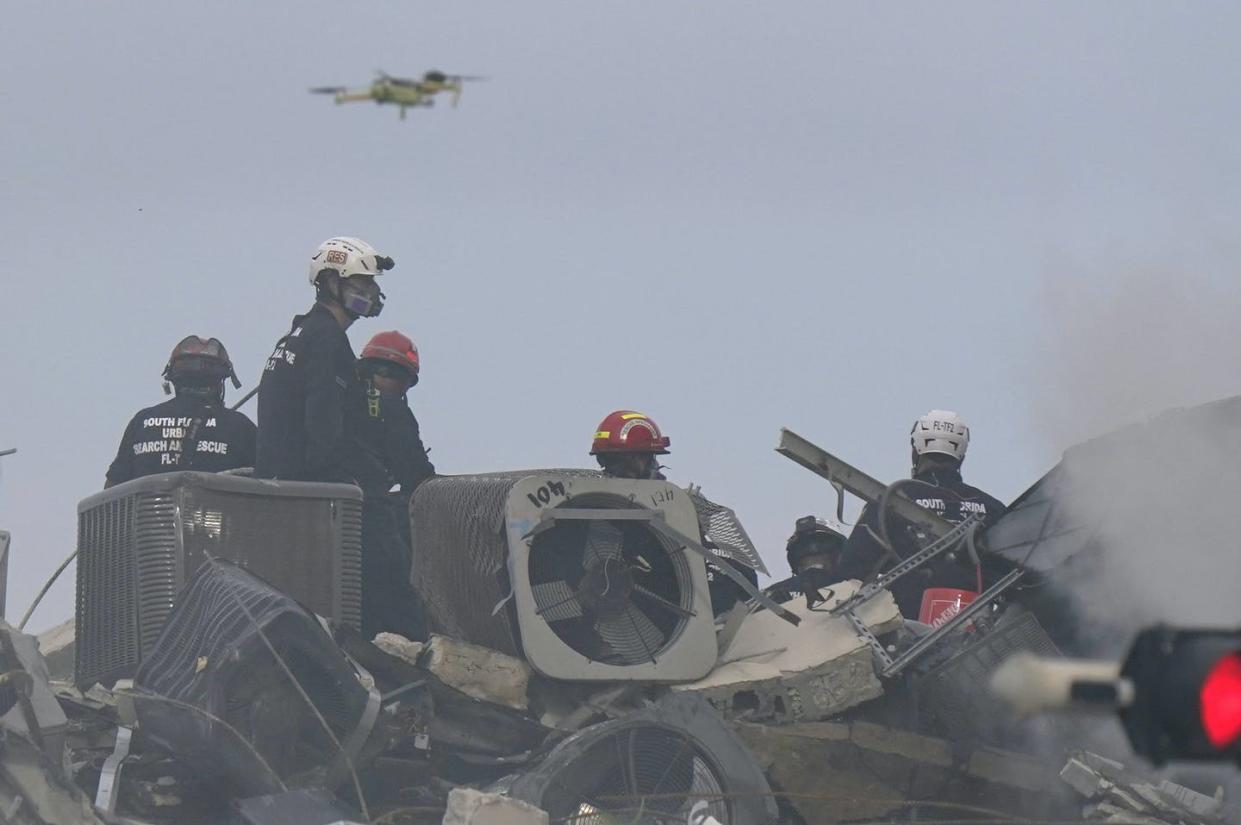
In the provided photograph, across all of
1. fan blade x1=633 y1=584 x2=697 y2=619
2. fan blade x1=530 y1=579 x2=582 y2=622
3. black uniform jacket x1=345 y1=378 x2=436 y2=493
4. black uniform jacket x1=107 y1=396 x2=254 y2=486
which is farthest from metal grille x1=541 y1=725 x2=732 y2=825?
black uniform jacket x1=107 y1=396 x2=254 y2=486

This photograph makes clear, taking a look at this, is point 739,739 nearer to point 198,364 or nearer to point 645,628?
point 645,628

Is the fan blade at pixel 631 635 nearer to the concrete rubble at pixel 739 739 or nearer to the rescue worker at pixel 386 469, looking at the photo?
the concrete rubble at pixel 739 739

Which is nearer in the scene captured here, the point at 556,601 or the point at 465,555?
the point at 556,601

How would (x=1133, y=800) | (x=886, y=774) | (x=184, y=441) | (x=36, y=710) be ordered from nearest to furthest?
(x=36, y=710)
(x=1133, y=800)
(x=886, y=774)
(x=184, y=441)

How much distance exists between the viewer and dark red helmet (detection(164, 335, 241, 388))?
496 inches

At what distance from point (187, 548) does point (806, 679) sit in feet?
9.92

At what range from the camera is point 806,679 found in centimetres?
1017

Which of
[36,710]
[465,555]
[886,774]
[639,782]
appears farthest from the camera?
[465,555]

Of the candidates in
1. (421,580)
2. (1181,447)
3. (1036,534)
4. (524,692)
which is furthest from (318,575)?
(1181,447)

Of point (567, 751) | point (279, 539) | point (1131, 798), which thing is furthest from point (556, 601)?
point (1131, 798)

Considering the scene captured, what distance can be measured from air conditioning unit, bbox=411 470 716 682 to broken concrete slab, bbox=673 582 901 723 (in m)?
0.20

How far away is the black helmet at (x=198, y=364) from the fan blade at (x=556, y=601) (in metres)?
3.35

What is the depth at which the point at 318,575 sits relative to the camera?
1087 cm

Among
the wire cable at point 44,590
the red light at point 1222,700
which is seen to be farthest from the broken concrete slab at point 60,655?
the red light at point 1222,700
